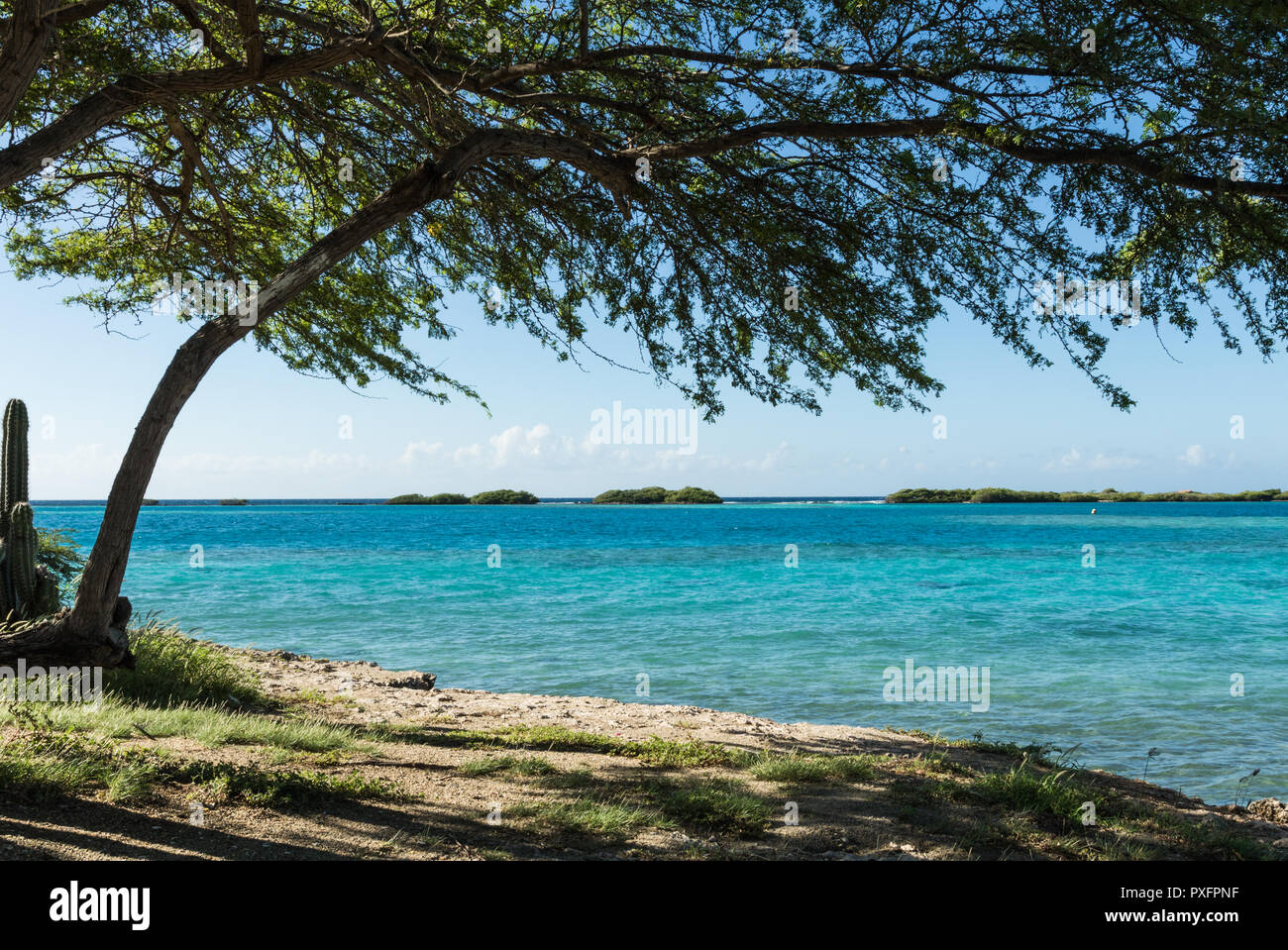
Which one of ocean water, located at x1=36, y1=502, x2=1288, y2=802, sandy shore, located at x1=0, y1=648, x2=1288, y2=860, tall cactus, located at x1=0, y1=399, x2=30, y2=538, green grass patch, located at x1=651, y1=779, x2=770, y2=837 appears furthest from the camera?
ocean water, located at x1=36, y1=502, x2=1288, y2=802

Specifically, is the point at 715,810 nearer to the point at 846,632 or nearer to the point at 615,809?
the point at 615,809

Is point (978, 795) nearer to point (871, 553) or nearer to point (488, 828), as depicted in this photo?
point (488, 828)

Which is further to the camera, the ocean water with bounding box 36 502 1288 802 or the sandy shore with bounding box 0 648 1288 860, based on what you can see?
the ocean water with bounding box 36 502 1288 802

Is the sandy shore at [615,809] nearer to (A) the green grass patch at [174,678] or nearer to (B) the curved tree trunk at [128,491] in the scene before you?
(A) the green grass patch at [174,678]

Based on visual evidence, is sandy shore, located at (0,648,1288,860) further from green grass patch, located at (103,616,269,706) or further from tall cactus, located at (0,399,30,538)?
tall cactus, located at (0,399,30,538)

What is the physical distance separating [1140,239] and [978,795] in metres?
4.30

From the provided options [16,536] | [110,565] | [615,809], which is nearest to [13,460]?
[16,536]

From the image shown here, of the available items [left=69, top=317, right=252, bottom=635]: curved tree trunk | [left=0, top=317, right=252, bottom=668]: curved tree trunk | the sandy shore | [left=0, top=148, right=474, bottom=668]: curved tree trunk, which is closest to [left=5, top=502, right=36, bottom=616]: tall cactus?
the sandy shore

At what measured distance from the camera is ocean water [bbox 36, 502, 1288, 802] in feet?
39.8

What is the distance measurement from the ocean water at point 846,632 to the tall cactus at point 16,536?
22.5 feet

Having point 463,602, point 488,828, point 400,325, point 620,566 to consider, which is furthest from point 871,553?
point 488,828

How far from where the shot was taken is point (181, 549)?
57469mm

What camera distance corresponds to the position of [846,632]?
68.8 ft

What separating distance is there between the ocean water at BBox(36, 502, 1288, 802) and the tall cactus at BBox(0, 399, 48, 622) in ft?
22.5
